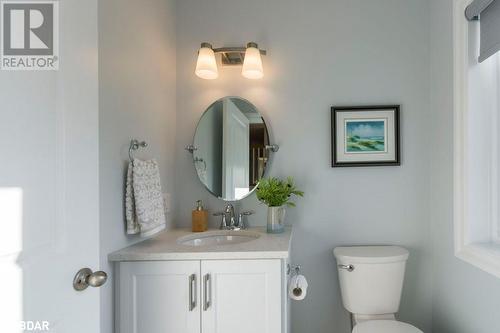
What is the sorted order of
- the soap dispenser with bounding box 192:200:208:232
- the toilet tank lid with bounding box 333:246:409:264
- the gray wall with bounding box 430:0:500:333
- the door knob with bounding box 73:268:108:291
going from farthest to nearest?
1. the soap dispenser with bounding box 192:200:208:232
2. the toilet tank lid with bounding box 333:246:409:264
3. the gray wall with bounding box 430:0:500:333
4. the door knob with bounding box 73:268:108:291

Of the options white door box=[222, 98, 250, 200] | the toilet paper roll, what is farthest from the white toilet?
white door box=[222, 98, 250, 200]

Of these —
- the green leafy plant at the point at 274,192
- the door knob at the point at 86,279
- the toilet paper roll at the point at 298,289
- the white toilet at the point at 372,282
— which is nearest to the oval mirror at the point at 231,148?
the green leafy plant at the point at 274,192

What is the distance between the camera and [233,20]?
1.76 meters

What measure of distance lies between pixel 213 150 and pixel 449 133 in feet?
4.32

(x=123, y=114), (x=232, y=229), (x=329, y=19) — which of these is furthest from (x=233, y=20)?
(x=232, y=229)

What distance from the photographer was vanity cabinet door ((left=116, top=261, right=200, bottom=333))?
3.78ft

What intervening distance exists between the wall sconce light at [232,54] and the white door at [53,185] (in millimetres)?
859

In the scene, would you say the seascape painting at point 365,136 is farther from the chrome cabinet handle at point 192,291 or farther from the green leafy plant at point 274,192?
the chrome cabinet handle at point 192,291

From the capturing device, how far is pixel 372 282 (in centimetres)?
150

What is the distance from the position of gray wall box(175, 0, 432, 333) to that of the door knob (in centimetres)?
102

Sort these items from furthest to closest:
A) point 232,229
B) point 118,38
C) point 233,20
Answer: point 233,20, point 232,229, point 118,38

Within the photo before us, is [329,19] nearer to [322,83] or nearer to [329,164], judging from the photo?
[322,83]

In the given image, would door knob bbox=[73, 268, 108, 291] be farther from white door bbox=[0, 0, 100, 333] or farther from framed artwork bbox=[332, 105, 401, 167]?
framed artwork bbox=[332, 105, 401, 167]

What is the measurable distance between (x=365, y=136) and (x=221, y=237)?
1.05 meters
